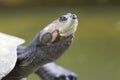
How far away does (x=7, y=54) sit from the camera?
35.5 inches

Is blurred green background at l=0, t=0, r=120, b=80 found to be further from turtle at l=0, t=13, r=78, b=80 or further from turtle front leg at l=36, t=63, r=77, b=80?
turtle at l=0, t=13, r=78, b=80

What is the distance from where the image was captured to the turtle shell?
836mm

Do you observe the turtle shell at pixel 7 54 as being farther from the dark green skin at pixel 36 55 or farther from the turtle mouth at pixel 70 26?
the turtle mouth at pixel 70 26

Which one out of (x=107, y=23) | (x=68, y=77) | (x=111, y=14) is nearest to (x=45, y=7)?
(x=111, y=14)

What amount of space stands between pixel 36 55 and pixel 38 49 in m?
0.02

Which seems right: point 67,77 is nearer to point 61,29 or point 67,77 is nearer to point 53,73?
point 53,73

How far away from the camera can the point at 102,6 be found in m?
3.28

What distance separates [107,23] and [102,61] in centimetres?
88

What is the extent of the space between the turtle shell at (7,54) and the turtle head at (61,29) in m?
0.09

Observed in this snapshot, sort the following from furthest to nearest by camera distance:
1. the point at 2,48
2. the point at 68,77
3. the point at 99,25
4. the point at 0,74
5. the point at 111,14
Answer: the point at 111,14 < the point at 99,25 < the point at 68,77 < the point at 2,48 < the point at 0,74

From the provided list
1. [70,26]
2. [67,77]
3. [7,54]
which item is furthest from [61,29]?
[67,77]

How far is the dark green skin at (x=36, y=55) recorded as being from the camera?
2.60 ft

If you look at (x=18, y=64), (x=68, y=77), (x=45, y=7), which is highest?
(x=18, y=64)

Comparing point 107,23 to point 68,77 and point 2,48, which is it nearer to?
point 68,77
